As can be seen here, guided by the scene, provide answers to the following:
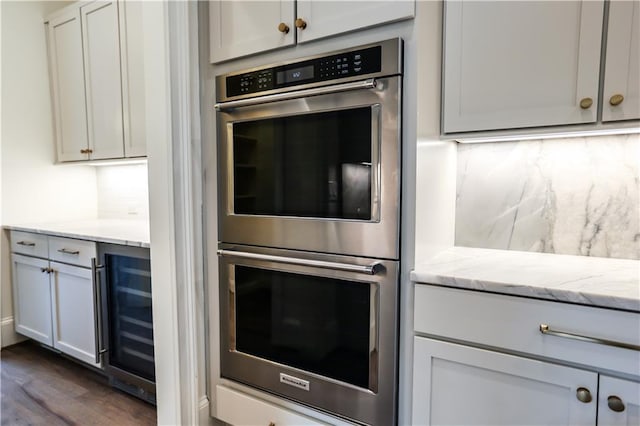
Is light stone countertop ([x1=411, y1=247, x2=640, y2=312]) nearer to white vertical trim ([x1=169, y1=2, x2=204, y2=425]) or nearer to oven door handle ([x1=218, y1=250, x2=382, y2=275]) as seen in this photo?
oven door handle ([x1=218, y1=250, x2=382, y2=275])

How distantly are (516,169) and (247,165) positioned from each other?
1.12m

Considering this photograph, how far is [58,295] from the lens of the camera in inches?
94.0

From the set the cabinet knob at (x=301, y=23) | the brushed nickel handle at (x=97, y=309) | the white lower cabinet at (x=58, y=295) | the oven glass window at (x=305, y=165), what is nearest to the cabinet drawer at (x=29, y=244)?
the white lower cabinet at (x=58, y=295)

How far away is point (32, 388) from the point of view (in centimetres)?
222

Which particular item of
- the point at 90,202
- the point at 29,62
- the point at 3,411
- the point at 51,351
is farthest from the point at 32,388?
the point at 29,62

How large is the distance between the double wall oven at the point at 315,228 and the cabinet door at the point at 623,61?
630 mm

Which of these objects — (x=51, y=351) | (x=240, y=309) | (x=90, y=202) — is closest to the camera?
(x=240, y=309)

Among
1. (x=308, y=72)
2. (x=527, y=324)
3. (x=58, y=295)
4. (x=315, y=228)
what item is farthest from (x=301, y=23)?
(x=58, y=295)

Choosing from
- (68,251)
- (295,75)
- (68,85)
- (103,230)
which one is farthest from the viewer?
(68,85)

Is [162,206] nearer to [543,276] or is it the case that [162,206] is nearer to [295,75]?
[295,75]

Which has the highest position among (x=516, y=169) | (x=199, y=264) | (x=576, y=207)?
(x=516, y=169)

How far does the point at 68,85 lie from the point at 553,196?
3174mm

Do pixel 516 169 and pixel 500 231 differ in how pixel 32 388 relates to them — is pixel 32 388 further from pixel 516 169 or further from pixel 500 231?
pixel 516 169

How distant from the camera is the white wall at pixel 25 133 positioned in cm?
266
